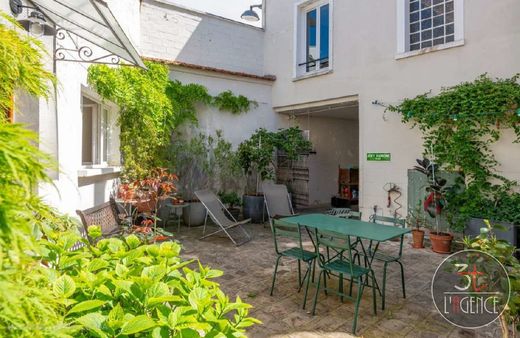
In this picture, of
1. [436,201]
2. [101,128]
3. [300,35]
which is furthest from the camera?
[300,35]

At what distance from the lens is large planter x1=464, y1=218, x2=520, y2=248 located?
5.10m

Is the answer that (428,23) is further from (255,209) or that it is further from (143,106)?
(143,106)

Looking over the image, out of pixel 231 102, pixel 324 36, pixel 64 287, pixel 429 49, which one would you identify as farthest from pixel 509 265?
pixel 324 36

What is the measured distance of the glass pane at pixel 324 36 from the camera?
896cm

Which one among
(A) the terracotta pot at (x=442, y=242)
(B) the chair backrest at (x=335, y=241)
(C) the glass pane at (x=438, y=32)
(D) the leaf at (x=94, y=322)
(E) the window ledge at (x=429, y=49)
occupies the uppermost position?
(C) the glass pane at (x=438, y=32)

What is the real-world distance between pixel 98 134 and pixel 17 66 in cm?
558

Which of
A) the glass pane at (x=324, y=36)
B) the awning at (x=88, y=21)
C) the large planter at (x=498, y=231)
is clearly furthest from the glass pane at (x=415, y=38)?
the awning at (x=88, y=21)

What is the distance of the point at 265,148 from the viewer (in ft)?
28.4

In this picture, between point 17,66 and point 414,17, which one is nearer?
point 17,66

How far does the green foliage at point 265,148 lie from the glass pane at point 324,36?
2180mm

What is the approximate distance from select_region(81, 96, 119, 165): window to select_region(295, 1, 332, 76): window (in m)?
5.55

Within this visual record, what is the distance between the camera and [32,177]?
0.81 m

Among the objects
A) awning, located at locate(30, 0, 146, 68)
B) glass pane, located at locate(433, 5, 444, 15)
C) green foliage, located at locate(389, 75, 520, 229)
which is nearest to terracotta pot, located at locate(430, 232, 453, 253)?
green foliage, located at locate(389, 75, 520, 229)

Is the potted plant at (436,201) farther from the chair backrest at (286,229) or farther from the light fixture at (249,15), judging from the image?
the light fixture at (249,15)
